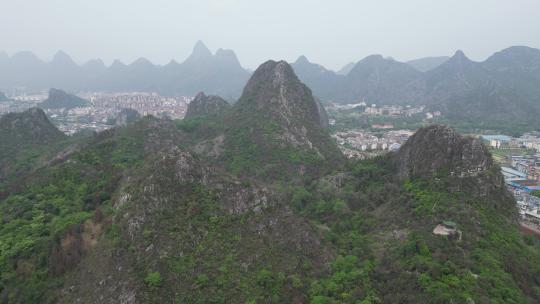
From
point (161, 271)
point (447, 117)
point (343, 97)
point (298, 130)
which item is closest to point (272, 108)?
point (298, 130)

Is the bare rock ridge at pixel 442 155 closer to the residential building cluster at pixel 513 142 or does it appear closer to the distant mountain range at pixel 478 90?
the residential building cluster at pixel 513 142

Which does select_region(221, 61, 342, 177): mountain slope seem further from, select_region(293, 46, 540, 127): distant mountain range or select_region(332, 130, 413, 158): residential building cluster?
select_region(293, 46, 540, 127): distant mountain range

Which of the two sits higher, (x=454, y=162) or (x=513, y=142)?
(x=454, y=162)

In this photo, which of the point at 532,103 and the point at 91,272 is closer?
the point at 91,272

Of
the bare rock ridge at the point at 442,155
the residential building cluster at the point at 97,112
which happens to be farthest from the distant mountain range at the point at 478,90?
the residential building cluster at the point at 97,112

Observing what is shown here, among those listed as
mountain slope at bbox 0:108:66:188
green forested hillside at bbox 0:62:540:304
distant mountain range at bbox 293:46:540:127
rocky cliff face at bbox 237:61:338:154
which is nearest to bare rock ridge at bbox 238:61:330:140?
rocky cliff face at bbox 237:61:338:154

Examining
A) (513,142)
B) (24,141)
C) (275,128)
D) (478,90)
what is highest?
(478,90)

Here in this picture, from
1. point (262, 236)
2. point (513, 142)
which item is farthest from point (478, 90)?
point (262, 236)

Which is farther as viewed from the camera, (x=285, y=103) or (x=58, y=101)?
(x=58, y=101)

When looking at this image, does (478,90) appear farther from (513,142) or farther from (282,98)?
(282,98)

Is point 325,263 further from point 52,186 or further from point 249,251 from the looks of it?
point 52,186
